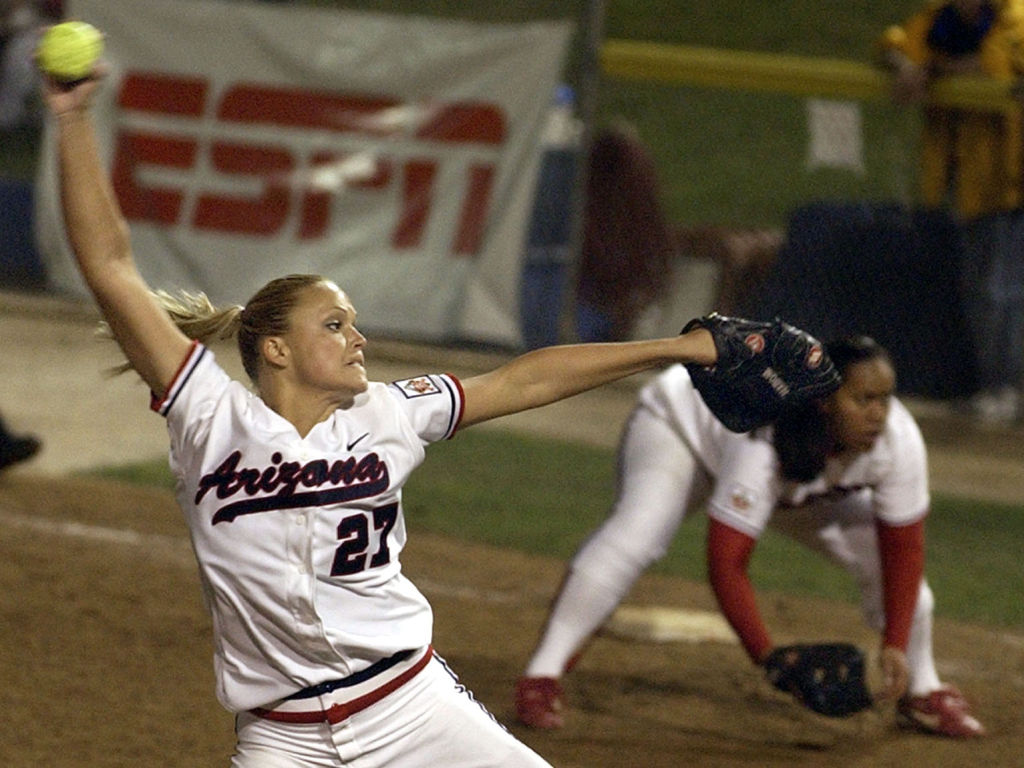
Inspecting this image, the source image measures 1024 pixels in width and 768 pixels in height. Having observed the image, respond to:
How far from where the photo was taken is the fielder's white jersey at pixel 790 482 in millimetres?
4391

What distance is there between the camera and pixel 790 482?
4.48 metres

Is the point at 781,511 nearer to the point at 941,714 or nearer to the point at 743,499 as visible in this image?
the point at 743,499

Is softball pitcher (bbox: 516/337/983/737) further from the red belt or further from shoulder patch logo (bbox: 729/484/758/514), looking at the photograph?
the red belt

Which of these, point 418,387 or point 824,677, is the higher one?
point 418,387

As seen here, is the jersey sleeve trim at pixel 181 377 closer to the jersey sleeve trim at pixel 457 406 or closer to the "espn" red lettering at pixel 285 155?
the jersey sleeve trim at pixel 457 406

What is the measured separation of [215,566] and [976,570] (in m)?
4.41

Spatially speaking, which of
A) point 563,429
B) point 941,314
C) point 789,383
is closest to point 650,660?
point 789,383

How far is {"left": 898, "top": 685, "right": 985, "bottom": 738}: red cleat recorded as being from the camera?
4793 mm

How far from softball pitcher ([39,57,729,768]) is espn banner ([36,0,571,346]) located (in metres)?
6.25

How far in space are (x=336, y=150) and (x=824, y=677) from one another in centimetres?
621

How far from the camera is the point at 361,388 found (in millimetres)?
3059

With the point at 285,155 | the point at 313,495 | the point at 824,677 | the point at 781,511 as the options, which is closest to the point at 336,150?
the point at 285,155

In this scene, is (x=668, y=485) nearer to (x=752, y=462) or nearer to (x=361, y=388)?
(x=752, y=462)

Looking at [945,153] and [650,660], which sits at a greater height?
[945,153]
